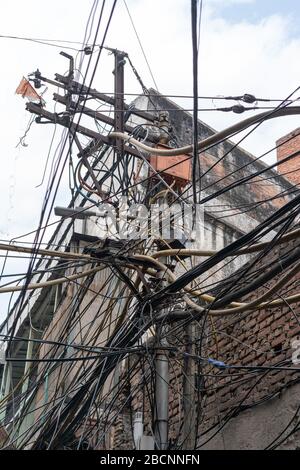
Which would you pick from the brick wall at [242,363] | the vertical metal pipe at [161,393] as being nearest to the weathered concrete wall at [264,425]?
the brick wall at [242,363]

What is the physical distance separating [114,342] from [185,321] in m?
0.64

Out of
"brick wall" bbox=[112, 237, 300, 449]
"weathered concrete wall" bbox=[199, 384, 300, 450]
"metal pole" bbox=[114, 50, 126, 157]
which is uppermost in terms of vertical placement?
"metal pole" bbox=[114, 50, 126, 157]

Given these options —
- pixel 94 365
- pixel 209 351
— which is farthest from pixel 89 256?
pixel 209 351

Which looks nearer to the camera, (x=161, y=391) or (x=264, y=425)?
(x=161, y=391)

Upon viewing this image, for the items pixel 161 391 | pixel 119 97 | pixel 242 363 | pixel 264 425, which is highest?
pixel 119 97

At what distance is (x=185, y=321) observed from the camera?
593 centimetres

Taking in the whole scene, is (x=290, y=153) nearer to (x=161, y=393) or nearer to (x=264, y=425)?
(x=264, y=425)

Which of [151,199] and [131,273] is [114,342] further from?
[151,199]

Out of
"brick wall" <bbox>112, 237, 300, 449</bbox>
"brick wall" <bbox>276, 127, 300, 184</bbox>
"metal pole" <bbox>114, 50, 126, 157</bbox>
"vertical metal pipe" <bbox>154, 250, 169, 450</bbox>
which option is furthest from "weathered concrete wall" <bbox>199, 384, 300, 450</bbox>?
"brick wall" <bbox>276, 127, 300, 184</bbox>

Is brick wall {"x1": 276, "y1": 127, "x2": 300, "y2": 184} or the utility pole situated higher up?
brick wall {"x1": 276, "y1": 127, "x2": 300, "y2": 184}

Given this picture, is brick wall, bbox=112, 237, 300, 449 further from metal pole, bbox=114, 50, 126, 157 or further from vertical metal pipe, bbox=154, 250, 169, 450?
metal pole, bbox=114, 50, 126, 157

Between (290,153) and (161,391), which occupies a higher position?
(290,153)

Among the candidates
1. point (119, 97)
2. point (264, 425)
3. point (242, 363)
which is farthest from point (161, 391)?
point (119, 97)

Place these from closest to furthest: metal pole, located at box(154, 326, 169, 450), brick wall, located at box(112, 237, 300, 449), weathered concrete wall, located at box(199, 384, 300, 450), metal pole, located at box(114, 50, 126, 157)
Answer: metal pole, located at box(154, 326, 169, 450) → weathered concrete wall, located at box(199, 384, 300, 450) → brick wall, located at box(112, 237, 300, 449) → metal pole, located at box(114, 50, 126, 157)
